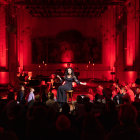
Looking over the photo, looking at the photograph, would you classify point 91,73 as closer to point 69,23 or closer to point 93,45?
point 93,45

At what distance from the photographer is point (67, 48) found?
18891 mm

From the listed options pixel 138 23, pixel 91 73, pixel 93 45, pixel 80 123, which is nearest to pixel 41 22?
pixel 93 45

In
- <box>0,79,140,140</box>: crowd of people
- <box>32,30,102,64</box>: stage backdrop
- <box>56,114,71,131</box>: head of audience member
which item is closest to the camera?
<box>0,79,140,140</box>: crowd of people

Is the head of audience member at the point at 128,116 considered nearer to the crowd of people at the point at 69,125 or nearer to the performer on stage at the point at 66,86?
the crowd of people at the point at 69,125

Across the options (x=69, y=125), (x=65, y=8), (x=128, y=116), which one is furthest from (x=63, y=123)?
(x=65, y=8)

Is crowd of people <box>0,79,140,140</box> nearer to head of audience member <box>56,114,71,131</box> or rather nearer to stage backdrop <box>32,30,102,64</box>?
head of audience member <box>56,114,71,131</box>

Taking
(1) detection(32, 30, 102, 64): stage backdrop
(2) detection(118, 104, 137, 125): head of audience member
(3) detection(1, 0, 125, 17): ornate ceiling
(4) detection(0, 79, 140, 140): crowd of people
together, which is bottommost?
(4) detection(0, 79, 140, 140): crowd of people

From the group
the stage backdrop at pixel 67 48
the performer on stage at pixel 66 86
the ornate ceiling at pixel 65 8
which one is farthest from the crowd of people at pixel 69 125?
the stage backdrop at pixel 67 48

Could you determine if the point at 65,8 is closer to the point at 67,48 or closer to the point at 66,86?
the point at 67,48

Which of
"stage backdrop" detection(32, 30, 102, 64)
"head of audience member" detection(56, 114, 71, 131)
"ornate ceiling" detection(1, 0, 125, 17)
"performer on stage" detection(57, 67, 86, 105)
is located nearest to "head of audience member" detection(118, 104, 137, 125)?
"head of audience member" detection(56, 114, 71, 131)

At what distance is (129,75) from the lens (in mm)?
13430

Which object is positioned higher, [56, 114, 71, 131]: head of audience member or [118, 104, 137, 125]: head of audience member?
[118, 104, 137, 125]: head of audience member

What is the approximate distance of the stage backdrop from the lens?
18719 mm

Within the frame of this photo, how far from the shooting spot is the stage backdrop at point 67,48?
18.7m
